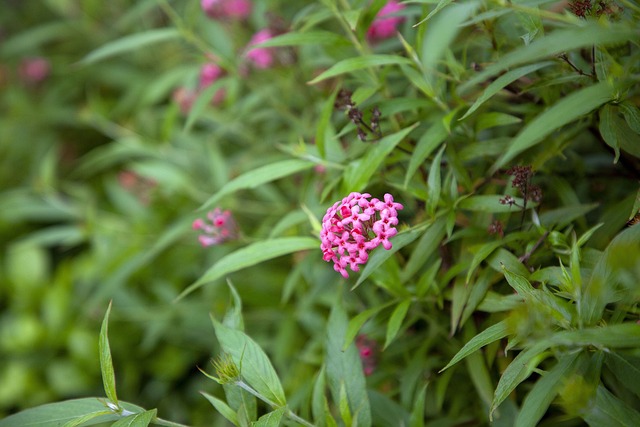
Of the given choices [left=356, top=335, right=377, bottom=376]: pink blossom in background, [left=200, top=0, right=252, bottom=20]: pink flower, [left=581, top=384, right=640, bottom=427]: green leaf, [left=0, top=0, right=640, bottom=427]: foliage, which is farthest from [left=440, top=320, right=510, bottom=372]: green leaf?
[left=200, top=0, right=252, bottom=20]: pink flower

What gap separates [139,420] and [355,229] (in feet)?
1.20

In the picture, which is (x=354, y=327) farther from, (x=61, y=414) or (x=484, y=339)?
(x=61, y=414)

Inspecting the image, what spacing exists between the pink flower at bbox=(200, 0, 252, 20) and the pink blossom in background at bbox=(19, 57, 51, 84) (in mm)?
1048

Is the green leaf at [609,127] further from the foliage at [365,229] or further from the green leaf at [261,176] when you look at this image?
the green leaf at [261,176]

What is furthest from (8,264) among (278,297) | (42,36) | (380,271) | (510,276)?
(510,276)

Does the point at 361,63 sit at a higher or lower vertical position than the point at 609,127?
higher

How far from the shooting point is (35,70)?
2227mm

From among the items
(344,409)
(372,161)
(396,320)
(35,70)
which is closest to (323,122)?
(372,161)

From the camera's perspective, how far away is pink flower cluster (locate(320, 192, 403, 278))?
81 cm

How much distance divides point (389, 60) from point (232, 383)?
0.50 meters

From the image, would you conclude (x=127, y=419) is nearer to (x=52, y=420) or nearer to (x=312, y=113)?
(x=52, y=420)

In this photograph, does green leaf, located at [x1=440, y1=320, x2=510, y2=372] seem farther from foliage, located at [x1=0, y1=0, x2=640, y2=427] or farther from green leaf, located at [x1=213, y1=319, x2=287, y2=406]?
green leaf, located at [x1=213, y1=319, x2=287, y2=406]

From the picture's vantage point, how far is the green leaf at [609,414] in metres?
0.72

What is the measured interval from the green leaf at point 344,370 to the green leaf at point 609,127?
1.49 ft
